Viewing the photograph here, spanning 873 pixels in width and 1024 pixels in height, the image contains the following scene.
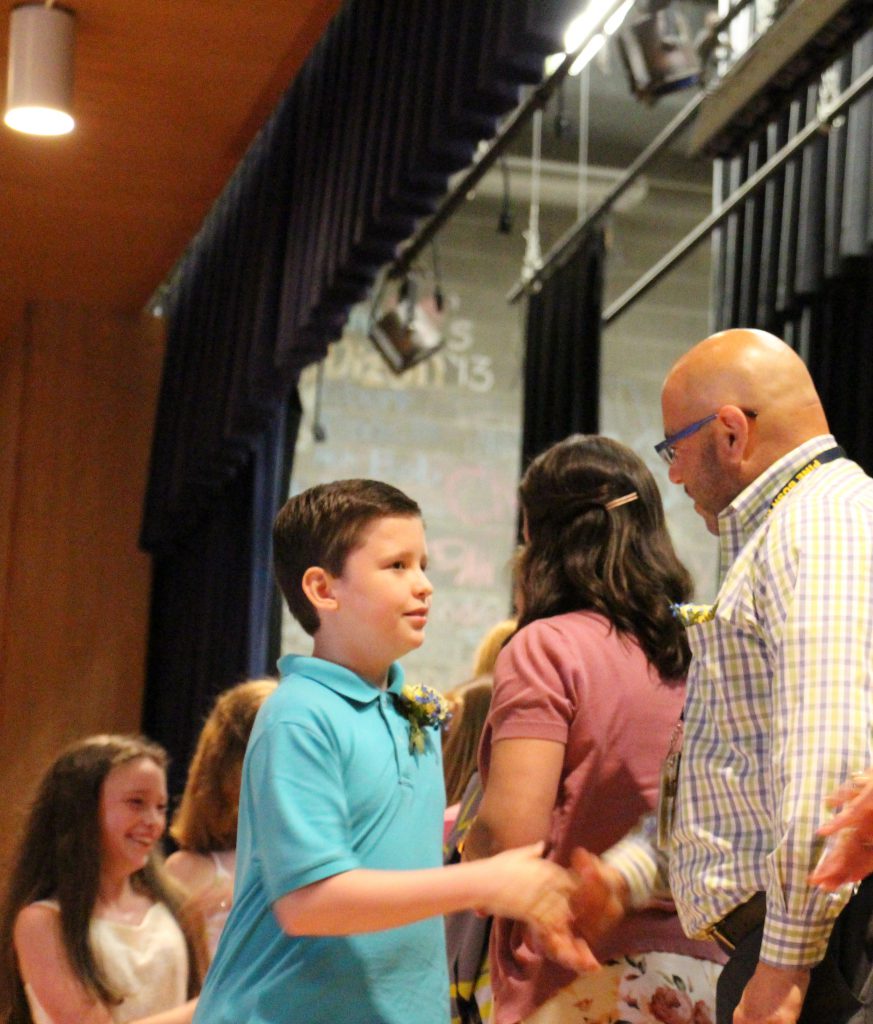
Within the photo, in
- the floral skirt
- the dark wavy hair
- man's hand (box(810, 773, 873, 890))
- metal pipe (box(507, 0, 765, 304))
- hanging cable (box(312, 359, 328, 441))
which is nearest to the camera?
man's hand (box(810, 773, 873, 890))

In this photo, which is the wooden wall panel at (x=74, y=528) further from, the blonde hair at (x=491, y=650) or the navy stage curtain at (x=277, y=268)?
the blonde hair at (x=491, y=650)

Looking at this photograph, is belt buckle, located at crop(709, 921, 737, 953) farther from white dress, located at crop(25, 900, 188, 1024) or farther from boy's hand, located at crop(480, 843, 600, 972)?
white dress, located at crop(25, 900, 188, 1024)

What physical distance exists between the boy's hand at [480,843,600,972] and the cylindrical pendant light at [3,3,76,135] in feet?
8.33

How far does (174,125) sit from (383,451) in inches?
151

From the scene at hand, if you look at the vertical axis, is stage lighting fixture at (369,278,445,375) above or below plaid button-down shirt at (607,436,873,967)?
above

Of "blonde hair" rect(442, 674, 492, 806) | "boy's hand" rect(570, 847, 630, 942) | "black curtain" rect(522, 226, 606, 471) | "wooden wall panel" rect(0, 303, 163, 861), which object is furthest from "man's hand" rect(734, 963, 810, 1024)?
"wooden wall panel" rect(0, 303, 163, 861)

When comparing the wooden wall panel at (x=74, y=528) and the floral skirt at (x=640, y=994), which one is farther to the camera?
the wooden wall panel at (x=74, y=528)

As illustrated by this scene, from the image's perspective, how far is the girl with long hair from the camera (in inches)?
90.4

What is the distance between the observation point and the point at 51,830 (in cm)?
333

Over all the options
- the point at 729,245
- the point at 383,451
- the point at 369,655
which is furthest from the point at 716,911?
the point at 383,451

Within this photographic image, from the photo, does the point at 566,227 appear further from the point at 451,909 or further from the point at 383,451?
the point at 451,909

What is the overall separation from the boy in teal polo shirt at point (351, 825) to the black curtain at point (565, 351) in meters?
3.76

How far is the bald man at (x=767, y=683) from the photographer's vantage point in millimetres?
1762

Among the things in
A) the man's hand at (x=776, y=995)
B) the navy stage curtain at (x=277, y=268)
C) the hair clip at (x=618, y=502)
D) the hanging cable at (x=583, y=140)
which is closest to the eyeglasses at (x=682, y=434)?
the hair clip at (x=618, y=502)
